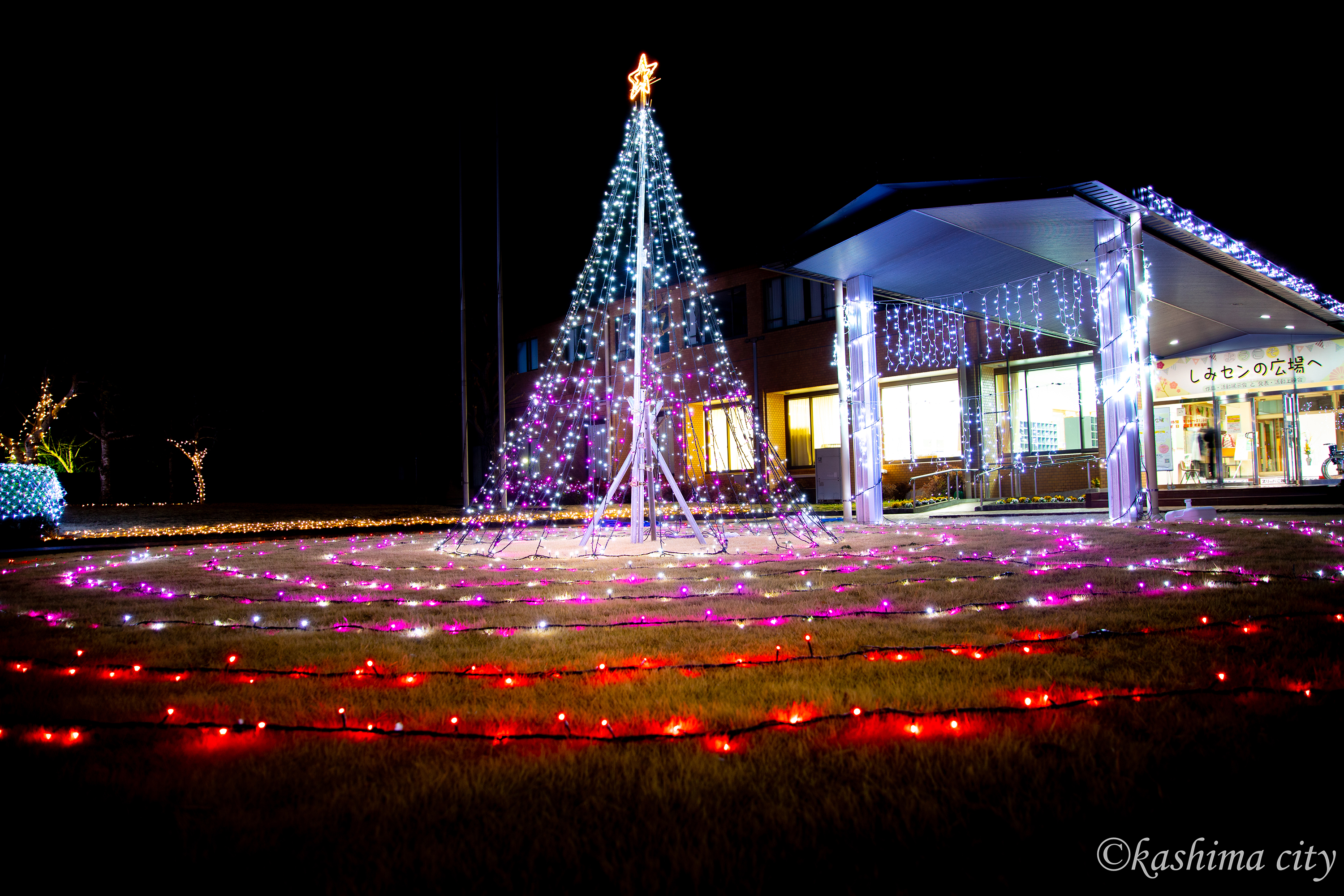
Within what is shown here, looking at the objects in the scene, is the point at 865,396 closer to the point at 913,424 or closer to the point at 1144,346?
the point at 1144,346

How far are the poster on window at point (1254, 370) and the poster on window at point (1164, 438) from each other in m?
0.38

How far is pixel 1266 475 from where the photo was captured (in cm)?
1733

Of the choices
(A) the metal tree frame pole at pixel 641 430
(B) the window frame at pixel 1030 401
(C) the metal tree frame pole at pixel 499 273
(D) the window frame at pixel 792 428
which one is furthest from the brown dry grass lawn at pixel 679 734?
(D) the window frame at pixel 792 428

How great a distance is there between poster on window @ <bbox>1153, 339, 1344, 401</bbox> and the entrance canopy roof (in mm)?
1073

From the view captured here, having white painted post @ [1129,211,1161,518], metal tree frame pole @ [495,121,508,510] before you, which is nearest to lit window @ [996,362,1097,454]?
white painted post @ [1129,211,1161,518]

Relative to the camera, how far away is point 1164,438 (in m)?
18.9

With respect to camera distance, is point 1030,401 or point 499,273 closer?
point 1030,401

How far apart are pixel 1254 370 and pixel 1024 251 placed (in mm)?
9139

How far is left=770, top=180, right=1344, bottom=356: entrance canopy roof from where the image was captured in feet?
33.2

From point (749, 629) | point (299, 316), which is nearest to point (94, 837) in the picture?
point (749, 629)

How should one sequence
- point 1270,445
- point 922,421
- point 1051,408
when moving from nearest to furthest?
point 1270,445
point 1051,408
point 922,421

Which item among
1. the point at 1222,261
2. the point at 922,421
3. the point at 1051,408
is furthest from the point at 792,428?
the point at 1222,261

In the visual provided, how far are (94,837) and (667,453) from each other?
2064 cm

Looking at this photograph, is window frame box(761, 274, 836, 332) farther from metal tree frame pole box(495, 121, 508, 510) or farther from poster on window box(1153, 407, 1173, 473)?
poster on window box(1153, 407, 1173, 473)
